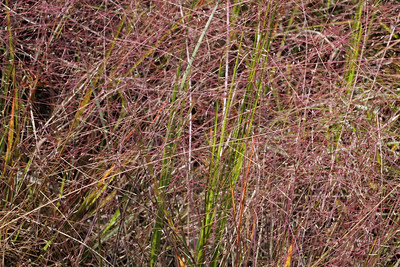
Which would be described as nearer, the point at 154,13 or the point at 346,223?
the point at 346,223

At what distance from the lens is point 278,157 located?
4.63 feet

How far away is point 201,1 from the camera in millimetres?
1582

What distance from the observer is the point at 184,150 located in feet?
4.14

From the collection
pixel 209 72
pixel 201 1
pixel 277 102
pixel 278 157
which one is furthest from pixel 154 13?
pixel 278 157

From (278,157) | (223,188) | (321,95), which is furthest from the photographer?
(321,95)

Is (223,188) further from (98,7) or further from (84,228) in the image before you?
(98,7)

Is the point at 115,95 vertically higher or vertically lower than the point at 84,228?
higher

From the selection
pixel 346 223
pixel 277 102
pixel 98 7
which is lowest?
pixel 346 223

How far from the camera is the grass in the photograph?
128cm

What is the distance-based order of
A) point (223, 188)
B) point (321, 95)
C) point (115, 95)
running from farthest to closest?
point (115, 95)
point (321, 95)
point (223, 188)

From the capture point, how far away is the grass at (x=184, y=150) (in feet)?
4.20

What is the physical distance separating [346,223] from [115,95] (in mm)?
698

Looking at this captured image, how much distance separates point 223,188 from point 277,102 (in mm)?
348

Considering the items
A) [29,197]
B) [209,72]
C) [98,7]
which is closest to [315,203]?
[209,72]
